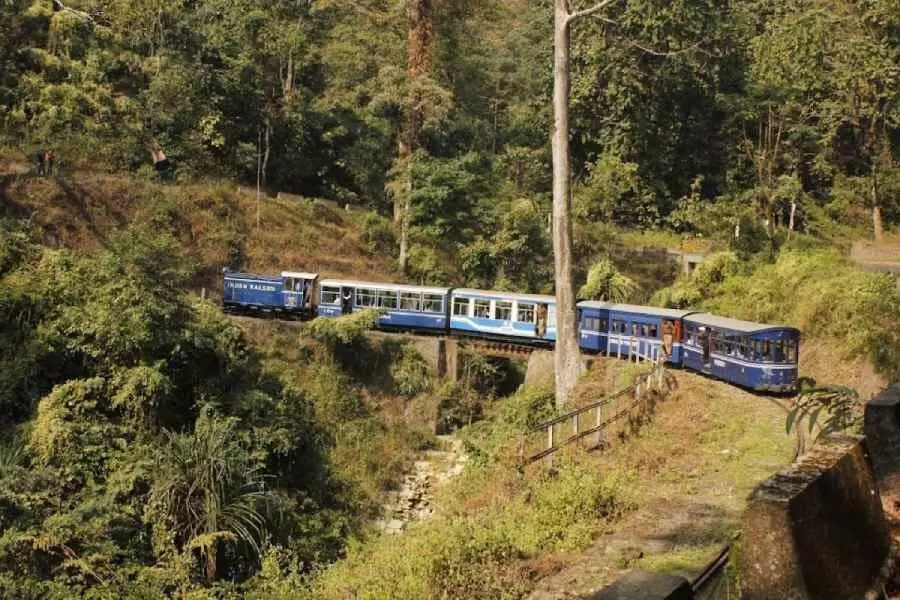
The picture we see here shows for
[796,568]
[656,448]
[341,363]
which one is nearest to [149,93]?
[341,363]

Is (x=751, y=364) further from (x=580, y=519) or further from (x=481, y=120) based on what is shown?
(x=481, y=120)

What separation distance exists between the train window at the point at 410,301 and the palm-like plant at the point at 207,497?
13.4 meters

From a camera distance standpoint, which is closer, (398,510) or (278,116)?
(398,510)

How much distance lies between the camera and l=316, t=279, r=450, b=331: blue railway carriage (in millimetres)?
27938

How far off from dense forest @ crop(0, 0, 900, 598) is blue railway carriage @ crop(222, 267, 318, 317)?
243 centimetres

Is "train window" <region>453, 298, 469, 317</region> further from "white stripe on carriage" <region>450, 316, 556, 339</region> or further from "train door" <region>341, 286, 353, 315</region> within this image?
"train door" <region>341, 286, 353, 315</region>

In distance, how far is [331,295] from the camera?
29.1 m

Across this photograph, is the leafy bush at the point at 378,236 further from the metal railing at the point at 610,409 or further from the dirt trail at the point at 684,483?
the dirt trail at the point at 684,483

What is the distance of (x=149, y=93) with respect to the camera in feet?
110

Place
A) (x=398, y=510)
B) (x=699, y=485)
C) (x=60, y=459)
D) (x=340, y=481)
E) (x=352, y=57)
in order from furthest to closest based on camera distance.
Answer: (x=352, y=57), (x=398, y=510), (x=340, y=481), (x=60, y=459), (x=699, y=485)

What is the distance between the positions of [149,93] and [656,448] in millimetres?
28121

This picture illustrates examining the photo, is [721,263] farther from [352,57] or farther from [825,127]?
[352,57]

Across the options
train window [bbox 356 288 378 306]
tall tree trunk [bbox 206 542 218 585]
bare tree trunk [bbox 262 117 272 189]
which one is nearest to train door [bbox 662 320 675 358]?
train window [bbox 356 288 378 306]

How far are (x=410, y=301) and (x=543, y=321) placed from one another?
4.72m
